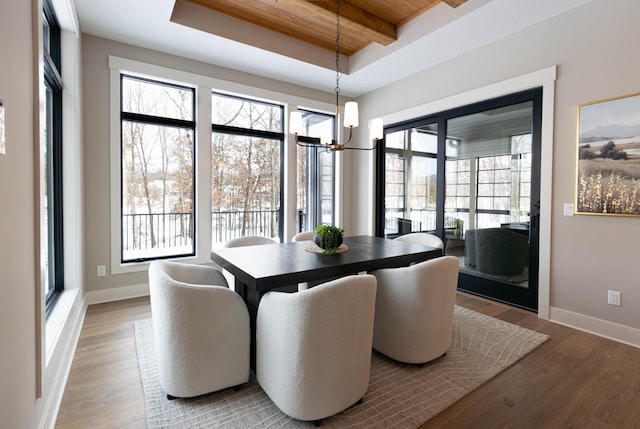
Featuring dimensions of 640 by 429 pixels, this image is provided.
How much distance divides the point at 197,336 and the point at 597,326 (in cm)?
329

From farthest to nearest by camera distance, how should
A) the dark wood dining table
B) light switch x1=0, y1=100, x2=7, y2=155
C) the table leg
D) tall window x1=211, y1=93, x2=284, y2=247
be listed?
tall window x1=211, y1=93, x2=284, y2=247, the table leg, the dark wood dining table, light switch x1=0, y1=100, x2=7, y2=155

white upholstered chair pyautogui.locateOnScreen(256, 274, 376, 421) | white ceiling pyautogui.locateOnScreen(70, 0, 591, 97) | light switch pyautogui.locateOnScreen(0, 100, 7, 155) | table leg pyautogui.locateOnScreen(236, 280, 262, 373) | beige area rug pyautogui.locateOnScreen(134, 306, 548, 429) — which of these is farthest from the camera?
white ceiling pyautogui.locateOnScreen(70, 0, 591, 97)

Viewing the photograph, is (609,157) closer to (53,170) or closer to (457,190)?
(457,190)

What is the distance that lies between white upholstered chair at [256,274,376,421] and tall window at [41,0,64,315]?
213 centimetres

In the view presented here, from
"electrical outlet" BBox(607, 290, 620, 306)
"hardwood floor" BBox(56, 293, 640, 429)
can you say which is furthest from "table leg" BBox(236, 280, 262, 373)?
"electrical outlet" BBox(607, 290, 620, 306)

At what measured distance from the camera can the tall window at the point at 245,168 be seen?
14.1 feet

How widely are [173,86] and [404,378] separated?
4.02 m

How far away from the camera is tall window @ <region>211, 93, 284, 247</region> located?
4.29 m

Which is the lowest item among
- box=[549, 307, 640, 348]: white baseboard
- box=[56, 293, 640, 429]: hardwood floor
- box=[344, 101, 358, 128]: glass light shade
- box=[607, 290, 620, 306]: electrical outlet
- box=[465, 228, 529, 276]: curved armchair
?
box=[56, 293, 640, 429]: hardwood floor

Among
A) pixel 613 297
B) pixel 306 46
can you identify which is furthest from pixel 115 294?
pixel 613 297

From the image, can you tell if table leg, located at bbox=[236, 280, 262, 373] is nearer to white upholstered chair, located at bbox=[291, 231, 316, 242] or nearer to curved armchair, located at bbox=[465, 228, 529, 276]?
white upholstered chair, located at bbox=[291, 231, 316, 242]

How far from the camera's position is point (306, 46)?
4.04 meters

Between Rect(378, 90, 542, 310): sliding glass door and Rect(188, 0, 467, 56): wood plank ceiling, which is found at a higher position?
Rect(188, 0, 467, 56): wood plank ceiling

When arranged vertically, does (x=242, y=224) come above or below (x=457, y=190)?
below
